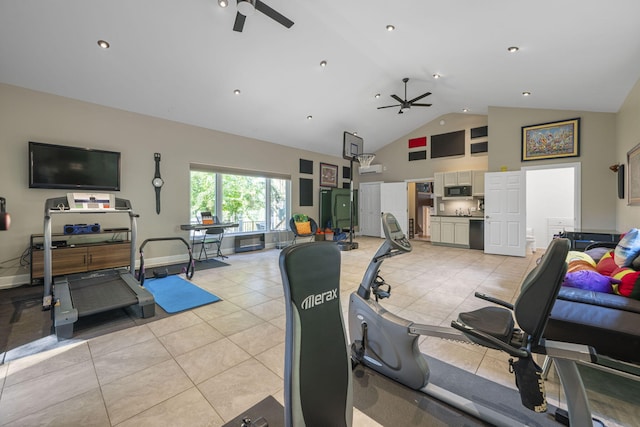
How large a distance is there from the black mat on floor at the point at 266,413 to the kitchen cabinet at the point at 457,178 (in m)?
7.70

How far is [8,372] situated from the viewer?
81.0 inches

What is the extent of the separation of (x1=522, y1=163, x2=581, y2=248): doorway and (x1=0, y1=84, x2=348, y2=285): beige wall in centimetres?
782

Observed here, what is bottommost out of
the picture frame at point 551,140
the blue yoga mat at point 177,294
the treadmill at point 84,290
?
the blue yoga mat at point 177,294

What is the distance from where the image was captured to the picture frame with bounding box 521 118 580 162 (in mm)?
5676

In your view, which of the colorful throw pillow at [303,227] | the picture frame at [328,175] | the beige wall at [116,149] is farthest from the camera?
the picture frame at [328,175]

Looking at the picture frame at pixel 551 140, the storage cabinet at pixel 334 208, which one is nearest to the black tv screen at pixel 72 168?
the storage cabinet at pixel 334 208

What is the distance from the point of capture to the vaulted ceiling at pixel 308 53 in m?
3.22

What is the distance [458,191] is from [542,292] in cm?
713

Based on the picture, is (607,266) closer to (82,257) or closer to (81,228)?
(82,257)

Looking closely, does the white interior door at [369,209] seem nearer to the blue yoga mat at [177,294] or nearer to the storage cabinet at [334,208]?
the storage cabinet at [334,208]

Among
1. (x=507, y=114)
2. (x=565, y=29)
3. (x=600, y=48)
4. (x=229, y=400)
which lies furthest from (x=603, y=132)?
(x=229, y=400)

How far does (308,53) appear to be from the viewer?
15.1 ft

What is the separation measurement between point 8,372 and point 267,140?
6310 millimetres

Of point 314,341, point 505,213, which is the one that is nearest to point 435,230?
point 505,213
